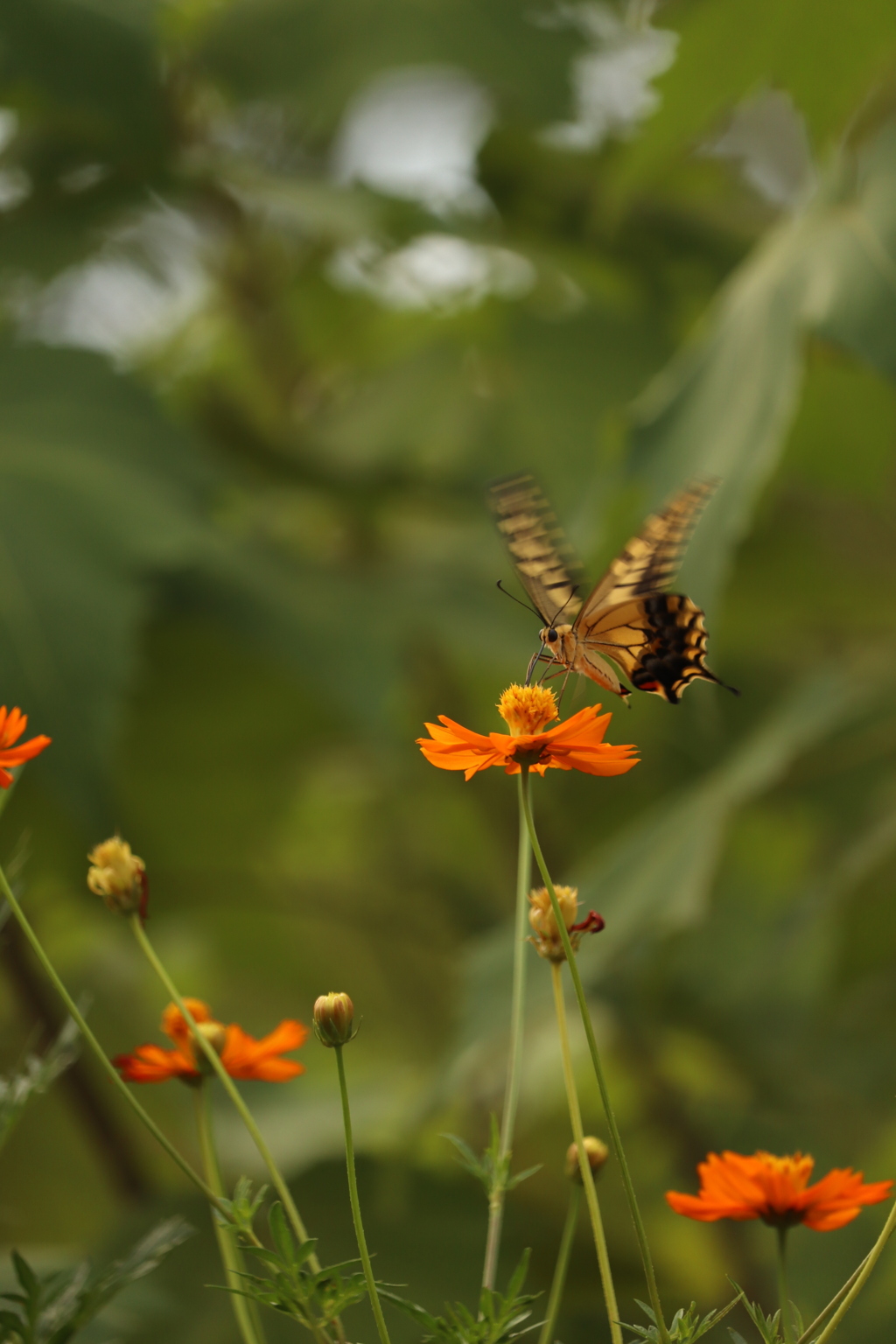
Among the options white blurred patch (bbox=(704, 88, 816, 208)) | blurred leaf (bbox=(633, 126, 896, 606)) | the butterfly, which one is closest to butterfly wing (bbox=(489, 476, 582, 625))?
the butterfly

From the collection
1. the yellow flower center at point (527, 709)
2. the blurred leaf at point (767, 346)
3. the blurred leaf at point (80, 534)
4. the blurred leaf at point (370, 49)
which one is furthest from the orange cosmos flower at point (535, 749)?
the blurred leaf at point (370, 49)

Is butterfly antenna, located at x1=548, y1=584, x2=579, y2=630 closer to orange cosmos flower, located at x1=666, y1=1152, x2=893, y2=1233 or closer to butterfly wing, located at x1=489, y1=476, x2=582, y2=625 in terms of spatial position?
butterfly wing, located at x1=489, y1=476, x2=582, y2=625

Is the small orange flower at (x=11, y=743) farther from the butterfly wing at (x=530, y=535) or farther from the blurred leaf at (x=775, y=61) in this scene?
the blurred leaf at (x=775, y=61)

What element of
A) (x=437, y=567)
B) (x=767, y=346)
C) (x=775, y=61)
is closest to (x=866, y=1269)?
(x=767, y=346)

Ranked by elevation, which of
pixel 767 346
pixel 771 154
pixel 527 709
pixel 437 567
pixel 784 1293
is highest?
pixel 771 154

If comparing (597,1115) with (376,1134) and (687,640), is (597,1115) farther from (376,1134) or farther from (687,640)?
(687,640)

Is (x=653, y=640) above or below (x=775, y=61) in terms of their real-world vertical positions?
below

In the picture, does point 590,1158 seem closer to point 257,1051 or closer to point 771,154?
point 257,1051
